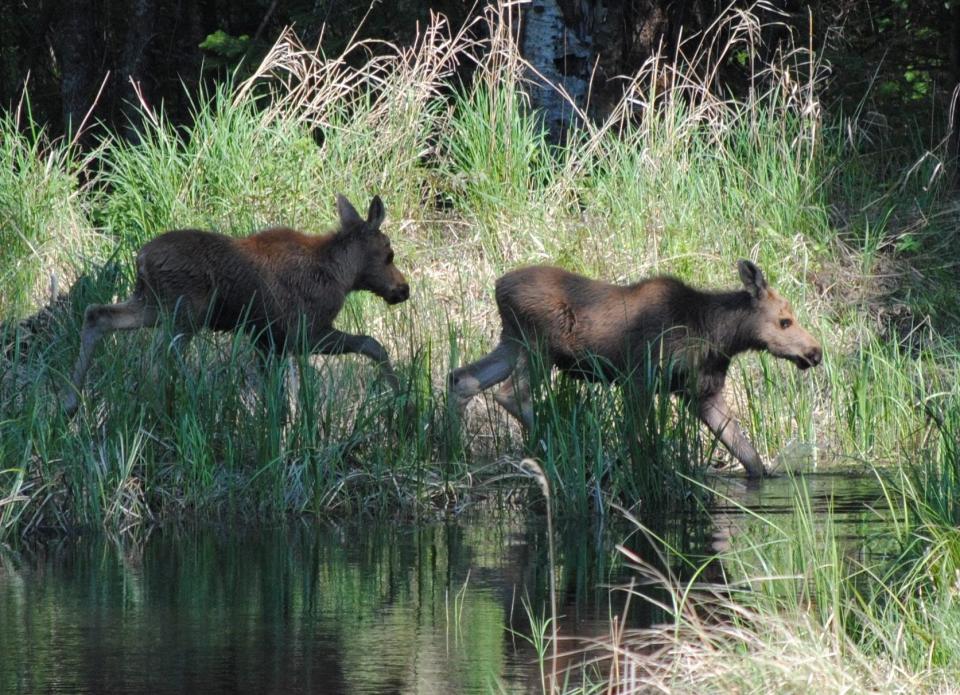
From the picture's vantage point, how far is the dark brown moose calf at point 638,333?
10.6 meters

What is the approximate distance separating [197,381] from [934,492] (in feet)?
15.6

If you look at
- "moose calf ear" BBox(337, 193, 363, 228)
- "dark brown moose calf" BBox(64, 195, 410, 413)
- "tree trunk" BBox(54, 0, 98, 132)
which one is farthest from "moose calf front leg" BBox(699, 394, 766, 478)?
"tree trunk" BBox(54, 0, 98, 132)

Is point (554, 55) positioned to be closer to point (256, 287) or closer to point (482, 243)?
point (482, 243)

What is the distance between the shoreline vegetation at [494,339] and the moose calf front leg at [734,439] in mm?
641

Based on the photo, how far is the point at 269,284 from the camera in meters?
11.2

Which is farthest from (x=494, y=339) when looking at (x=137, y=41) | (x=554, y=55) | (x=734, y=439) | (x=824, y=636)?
(x=137, y=41)

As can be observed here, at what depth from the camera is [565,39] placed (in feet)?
53.8

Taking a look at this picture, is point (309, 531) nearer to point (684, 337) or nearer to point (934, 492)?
point (684, 337)

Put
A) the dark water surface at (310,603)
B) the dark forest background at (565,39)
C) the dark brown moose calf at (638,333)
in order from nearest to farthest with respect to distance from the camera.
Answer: the dark water surface at (310,603) < the dark brown moose calf at (638,333) < the dark forest background at (565,39)

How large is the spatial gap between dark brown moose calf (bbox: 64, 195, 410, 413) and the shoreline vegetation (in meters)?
0.26

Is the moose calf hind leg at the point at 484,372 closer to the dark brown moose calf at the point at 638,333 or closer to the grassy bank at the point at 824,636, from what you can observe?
the dark brown moose calf at the point at 638,333

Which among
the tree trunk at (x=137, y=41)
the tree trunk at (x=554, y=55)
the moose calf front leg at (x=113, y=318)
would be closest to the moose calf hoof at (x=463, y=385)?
the moose calf front leg at (x=113, y=318)

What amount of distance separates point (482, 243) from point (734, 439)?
14.9 feet

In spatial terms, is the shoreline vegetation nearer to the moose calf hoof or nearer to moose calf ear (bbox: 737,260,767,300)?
the moose calf hoof
